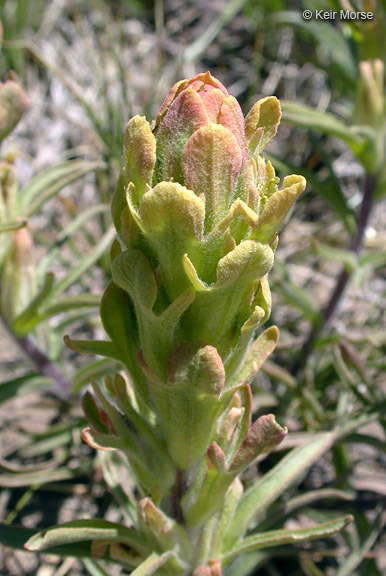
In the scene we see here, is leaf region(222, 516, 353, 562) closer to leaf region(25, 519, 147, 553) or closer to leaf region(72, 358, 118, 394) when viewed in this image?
leaf region(25, 519, 147, 553)

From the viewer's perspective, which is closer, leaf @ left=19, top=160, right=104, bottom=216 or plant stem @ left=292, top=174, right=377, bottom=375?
leaf @ left=19, top=160, right=104, bottom=216

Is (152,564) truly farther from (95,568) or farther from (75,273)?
(75,273)

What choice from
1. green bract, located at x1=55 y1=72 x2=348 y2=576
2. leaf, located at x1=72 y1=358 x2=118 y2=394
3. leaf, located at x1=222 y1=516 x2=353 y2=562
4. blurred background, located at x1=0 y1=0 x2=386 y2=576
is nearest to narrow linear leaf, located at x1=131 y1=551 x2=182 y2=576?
green bract, located at x1=55 y1=72 x2=348 y2=576

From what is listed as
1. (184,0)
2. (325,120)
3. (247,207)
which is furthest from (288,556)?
(184,0)

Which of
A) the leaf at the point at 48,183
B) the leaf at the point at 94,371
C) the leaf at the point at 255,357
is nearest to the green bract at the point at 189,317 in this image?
the leaf at the point at 255,357

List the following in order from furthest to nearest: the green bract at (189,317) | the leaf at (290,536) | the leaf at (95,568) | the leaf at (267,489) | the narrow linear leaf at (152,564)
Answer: the leaf at (95,568)
the leaf at (267,489)
the leaf at (290,536)
the narrow linear leaf at (152,564)
the green bract at (189,317)

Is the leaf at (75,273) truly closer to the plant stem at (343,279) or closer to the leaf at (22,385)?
the leaf at (22,385)

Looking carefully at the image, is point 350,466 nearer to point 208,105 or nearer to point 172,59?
point 208,105
